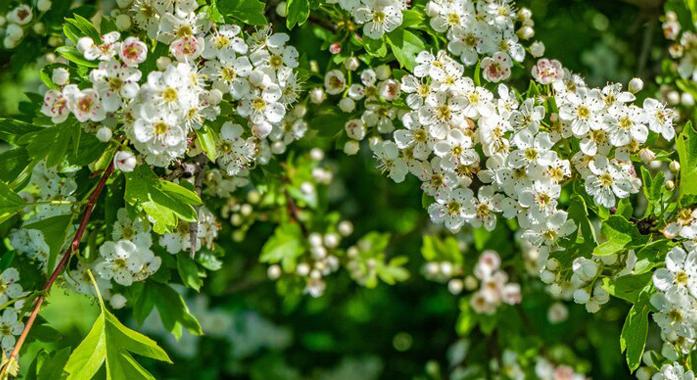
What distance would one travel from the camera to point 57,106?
76.7 inches

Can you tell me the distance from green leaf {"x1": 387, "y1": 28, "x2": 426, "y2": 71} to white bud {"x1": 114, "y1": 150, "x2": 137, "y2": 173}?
0.71m

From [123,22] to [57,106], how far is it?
13.6 inches

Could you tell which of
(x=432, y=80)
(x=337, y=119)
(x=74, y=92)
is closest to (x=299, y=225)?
(x=337, y=119)

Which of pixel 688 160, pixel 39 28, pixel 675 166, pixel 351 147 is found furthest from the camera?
pixel 39 28

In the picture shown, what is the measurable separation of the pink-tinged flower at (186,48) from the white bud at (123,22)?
0.22 m

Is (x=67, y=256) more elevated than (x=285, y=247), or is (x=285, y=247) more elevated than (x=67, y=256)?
(x=67, y=256)

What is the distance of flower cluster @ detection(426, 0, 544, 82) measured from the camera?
7.50ft

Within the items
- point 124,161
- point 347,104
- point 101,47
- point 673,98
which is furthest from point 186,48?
point 673,98

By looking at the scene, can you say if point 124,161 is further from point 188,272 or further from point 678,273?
point 678,273

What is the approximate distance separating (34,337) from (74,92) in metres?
0.68

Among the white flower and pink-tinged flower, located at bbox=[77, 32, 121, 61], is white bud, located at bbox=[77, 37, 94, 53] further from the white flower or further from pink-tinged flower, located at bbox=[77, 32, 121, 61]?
the white flower

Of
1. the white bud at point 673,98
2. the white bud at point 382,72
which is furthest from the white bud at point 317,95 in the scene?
the white bud at point 673,98

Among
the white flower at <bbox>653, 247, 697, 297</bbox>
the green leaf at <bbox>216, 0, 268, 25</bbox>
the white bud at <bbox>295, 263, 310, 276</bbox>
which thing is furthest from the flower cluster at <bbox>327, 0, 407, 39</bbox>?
the white bud at <bbox>295, 263, 310, 276</bbox>

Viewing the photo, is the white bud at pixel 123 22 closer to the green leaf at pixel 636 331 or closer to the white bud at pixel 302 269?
the white bud at pixel 302 269
